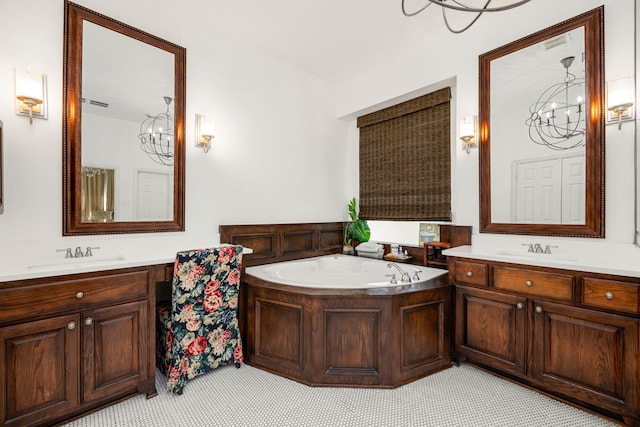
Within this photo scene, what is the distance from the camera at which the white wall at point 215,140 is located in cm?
195

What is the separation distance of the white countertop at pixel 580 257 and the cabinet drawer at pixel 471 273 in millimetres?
73

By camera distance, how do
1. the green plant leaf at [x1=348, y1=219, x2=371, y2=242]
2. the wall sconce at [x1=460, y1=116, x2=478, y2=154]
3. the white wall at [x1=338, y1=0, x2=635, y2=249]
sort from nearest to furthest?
the white wall at [x1=338, y1=0, x2=635, y2=249] < the wall sconce at [x1=460, y1=116, x2=478, y2=154] < the green plant leaf at [x1=348, y1=219, x2=371, y2=242]

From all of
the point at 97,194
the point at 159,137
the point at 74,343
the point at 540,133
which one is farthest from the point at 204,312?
the point at 540,133

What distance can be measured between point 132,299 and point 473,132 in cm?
285

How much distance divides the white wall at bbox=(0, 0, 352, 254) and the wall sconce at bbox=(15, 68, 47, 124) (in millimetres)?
41

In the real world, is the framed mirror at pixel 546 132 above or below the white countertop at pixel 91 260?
above

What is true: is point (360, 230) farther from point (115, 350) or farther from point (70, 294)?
point (70, 294)

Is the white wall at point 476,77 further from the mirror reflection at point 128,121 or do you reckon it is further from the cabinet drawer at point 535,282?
the mirror reflection at point 128,121

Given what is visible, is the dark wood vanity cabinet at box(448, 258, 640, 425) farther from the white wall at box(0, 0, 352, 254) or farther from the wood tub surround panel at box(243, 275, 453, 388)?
the white wall at box(0, 0, 352, 254)

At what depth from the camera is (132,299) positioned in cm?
193

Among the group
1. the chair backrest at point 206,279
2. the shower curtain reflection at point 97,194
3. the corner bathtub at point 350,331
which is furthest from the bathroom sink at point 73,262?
the corner bathtub at point 350,331

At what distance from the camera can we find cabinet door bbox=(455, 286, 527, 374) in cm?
208

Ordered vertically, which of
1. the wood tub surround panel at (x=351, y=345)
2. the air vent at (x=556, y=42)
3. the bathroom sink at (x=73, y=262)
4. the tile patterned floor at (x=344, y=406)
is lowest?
the tile patterned floor at (x=344, y=406)

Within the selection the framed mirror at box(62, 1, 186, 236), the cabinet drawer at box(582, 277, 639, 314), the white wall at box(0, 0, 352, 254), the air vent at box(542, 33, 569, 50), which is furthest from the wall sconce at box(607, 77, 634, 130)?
the framed mirror at box(62, 1, 186, 236)
